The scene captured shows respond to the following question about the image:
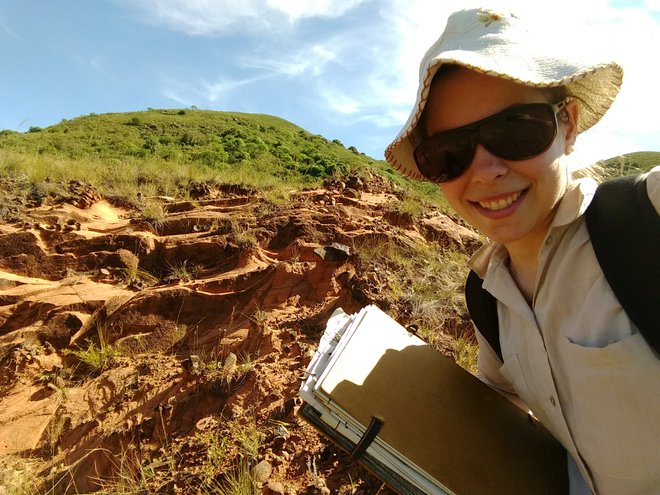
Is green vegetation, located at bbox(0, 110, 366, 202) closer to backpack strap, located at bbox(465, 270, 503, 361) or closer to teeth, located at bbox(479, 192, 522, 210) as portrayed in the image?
backpack strap, located at bbox(465, 270, 503, 361)

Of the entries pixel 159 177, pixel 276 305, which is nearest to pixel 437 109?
pixel 276 305

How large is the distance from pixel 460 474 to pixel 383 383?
1.30 feet

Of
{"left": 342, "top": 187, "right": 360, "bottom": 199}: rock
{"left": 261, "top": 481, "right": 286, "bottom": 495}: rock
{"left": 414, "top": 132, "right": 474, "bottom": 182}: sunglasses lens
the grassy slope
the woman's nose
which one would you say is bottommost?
{"left": 261, "top": 481, "right": 286, "bottom": 495}: rock

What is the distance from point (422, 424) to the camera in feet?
4.82

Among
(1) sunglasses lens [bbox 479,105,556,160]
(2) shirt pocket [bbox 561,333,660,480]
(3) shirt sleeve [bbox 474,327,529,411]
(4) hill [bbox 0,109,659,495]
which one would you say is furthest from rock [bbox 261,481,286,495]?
(1) sunglasses lens [bbox 479,105,556,160]

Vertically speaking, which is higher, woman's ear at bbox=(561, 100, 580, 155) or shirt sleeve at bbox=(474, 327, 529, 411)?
woman's ear at bbox=(561, 100, 580, 155)

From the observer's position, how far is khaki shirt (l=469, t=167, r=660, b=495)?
0.98 meters

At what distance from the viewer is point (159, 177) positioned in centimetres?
737

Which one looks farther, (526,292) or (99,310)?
(99,310)

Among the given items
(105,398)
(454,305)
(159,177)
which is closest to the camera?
(105,398)

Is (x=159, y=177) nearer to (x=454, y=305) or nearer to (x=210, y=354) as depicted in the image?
(x=210, y=354)

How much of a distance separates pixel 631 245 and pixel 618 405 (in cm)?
40

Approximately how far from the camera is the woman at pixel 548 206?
101cm

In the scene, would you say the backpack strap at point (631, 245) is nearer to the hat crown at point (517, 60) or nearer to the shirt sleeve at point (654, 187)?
the shirt sleeve at point (654, 187)
